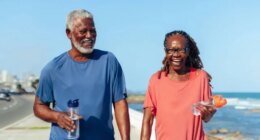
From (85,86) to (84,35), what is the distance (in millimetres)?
383

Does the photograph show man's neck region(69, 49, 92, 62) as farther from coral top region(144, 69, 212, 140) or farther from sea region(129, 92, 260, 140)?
sea region(129, 92, 260, 140)

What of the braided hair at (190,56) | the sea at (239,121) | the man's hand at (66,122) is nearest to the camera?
the man's hand at (66,122)

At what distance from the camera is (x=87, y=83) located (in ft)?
13.4

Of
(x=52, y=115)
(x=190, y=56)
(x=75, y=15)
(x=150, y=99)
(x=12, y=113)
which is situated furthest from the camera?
(x=12, y=113)

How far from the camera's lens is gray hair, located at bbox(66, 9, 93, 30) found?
13.6 feet

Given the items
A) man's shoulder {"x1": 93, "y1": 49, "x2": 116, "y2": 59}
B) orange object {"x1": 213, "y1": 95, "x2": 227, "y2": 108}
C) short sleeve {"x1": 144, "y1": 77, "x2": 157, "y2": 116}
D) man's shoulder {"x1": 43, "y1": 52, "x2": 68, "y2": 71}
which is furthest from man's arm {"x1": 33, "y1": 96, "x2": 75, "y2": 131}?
orange object {"x1": 213, "y1": 95, "x2": 227, "y2": 108}

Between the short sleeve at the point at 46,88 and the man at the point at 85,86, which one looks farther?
the short sleeve at the point at 46,88

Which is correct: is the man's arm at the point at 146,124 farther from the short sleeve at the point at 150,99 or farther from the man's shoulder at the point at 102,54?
the man's shoulder at the point at 102,54

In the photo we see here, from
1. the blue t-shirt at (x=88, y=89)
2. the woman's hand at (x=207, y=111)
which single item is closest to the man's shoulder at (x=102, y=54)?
the blue t-shirt at (x=88, y=89)

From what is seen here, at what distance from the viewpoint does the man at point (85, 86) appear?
13.4ft

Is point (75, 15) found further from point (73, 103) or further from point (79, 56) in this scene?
point (73, 103)

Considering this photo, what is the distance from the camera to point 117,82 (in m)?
4.18

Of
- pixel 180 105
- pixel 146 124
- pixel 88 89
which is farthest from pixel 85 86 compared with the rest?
pixel 180 105

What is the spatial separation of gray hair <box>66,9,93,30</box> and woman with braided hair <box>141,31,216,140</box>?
701 mm
